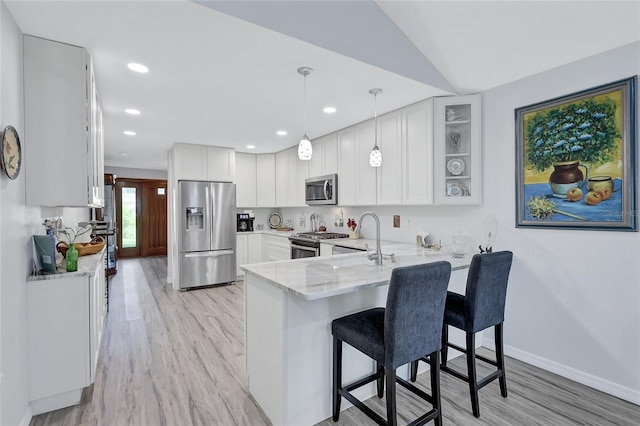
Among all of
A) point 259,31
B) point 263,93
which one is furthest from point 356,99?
point 259,31

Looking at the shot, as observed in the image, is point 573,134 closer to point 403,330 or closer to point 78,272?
point 403,330

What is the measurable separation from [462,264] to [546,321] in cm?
91

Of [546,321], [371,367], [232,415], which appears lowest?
[232,415]

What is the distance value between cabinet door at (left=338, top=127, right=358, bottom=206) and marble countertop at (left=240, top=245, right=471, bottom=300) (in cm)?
152

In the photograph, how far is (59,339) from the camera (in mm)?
2049

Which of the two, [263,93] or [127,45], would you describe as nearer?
[127,45]

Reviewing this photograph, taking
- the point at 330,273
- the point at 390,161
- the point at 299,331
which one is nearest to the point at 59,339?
the point at 299,331

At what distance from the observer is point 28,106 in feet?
6.61

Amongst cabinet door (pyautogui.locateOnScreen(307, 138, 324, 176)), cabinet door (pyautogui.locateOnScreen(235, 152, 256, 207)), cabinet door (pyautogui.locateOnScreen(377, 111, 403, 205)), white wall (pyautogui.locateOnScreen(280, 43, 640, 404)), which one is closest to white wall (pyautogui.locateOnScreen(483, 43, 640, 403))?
white wall (pyautogui.locateOnScreen(280, 43, 640, 404))

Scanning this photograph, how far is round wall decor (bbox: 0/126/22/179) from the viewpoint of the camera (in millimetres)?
1633

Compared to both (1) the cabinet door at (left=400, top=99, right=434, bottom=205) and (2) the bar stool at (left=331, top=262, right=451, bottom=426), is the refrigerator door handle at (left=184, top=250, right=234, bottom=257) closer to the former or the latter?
(1) the cabinet door at (left=400, top=99, right=434, bottom=205)

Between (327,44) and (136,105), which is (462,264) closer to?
(327,44)

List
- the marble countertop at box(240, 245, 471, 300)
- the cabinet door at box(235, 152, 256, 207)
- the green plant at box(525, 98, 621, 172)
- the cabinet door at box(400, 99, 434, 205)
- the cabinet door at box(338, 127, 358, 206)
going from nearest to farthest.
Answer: the marble countertop at box(240, 245, 471, 300), the green plant at box(525, 98, 621, 172), the cabinet door at box(400, 99, 434, 205), the cabinet door at box(338, 127, 358, 206), the cabinet door at box(235, 152, 256, 207)

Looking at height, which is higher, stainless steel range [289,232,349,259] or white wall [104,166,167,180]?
white wall [104,166,167,180]
